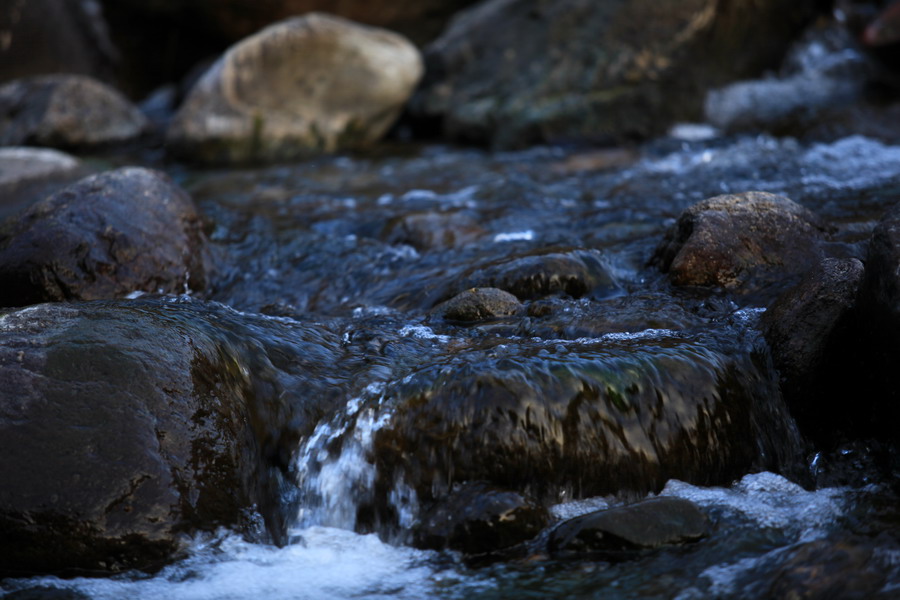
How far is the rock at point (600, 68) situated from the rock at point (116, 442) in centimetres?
568

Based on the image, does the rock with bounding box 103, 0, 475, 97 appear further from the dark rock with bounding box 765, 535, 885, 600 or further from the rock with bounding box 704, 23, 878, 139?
the dark rock with bounding box 765, 535, 885, 600

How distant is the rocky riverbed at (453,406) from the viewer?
113 inches

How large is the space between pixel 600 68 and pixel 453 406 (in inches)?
239

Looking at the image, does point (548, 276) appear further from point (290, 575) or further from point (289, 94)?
point (289, 94)

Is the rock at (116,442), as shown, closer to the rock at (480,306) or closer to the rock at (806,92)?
the rock at (480,306)

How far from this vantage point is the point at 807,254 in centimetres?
452

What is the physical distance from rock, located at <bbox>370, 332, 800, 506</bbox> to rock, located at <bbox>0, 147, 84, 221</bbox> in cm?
433

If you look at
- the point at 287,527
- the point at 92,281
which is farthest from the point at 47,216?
the point at 287,527

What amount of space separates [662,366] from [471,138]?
572 cm

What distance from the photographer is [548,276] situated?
177 inches

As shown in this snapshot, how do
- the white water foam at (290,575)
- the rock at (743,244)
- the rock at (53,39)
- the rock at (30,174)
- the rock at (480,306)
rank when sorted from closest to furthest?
the white water foam at (290,575) → the rock at (480,306) → the rock at (743,244) → the rock at (30,174) → the rock at (53,39)

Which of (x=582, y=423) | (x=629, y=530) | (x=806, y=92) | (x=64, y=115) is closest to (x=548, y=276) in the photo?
(x=582, y=423)

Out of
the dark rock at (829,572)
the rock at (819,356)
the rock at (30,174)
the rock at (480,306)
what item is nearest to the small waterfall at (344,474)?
the rock at (480,306)

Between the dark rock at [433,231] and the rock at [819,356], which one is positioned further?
→ the dark rock at [433,231]
